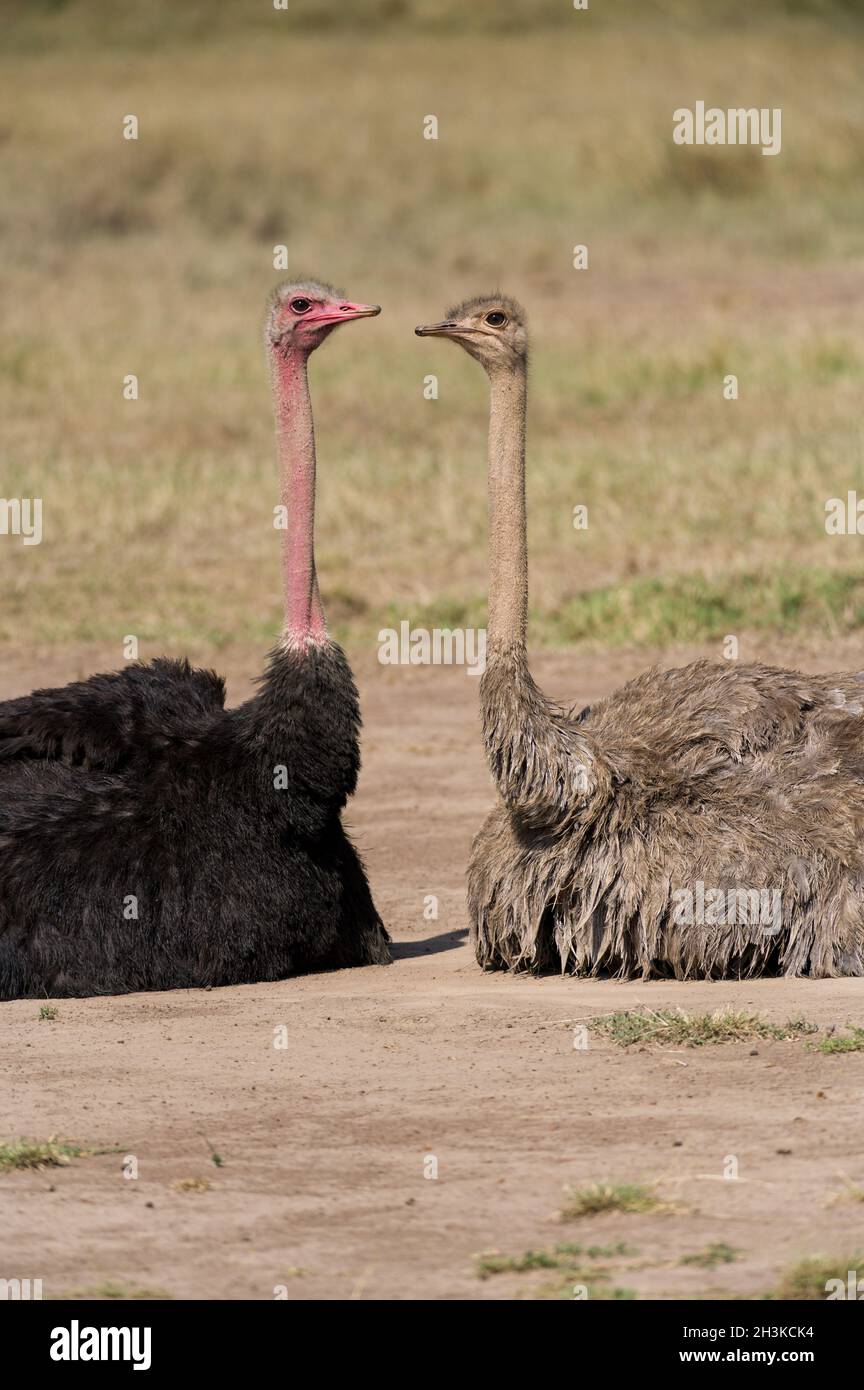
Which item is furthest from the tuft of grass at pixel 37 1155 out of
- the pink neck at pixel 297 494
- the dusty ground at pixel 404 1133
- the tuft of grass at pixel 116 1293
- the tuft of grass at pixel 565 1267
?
the pink neck at pixel 297 494

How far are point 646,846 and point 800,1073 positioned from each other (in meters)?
1.27

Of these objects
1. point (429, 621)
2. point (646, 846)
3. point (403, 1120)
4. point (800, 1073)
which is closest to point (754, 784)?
point (646, 846)

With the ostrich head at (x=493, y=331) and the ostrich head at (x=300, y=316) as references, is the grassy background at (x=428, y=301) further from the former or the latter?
the ostrich head at (x=493, y=331)

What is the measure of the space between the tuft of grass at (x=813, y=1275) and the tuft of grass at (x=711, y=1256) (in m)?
0.14

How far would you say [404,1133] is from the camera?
571cm

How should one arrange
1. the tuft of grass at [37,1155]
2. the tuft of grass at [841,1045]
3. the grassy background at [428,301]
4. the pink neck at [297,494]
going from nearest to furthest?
the tuft of grass at [37,1155] → the tuft of grass at [841,1045] → the pink neck at [297,494] → the grassy background at [428,301]

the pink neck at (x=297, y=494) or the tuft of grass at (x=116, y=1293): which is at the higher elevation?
the pink neck at (x=297, y=494)

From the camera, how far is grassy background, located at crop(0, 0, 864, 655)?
1462 centimetres

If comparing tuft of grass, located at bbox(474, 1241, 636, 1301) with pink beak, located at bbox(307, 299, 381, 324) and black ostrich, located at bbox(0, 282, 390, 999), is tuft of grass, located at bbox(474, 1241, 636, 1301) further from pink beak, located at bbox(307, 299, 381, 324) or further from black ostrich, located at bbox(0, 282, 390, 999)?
pink beak, located at bbox(307, 299, 381, 324)

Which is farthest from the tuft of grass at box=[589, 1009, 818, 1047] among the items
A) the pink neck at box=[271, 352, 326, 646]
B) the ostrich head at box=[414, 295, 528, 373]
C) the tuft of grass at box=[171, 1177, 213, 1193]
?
the ostrich head at box=[414, 295, 528, 373]

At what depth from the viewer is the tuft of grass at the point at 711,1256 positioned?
189 inches

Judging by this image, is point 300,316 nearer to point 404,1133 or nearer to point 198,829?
point 198,829

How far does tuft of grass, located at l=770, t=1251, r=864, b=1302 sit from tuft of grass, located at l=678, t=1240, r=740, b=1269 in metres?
0.14
